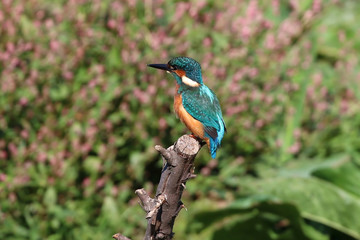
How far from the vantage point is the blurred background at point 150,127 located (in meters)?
4.97

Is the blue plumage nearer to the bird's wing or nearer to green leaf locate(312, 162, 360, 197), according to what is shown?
the bird's wing

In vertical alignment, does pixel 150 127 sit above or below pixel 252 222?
above

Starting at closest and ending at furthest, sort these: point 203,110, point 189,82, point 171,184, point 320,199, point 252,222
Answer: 1. point 171,184
2. point 203,110
3. point 189,82
4. point 320,199
5. point 252,222

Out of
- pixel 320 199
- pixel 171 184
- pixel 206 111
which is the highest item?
pixel 320 199

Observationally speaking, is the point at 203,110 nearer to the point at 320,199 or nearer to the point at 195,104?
the point at 195,104

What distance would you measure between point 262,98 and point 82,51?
1.83m

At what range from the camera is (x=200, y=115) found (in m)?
2.86

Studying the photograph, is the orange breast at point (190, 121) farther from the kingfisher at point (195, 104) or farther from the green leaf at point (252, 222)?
the green leaf at point (252, 222)

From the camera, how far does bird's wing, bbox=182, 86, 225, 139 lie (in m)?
2.86

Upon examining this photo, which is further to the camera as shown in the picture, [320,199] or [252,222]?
[252,222]

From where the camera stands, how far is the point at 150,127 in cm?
544

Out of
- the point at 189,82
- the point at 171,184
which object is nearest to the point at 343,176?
the point at 189,82

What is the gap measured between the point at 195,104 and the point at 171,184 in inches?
17.1

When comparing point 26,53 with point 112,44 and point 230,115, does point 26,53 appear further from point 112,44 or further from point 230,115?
point 230,115
